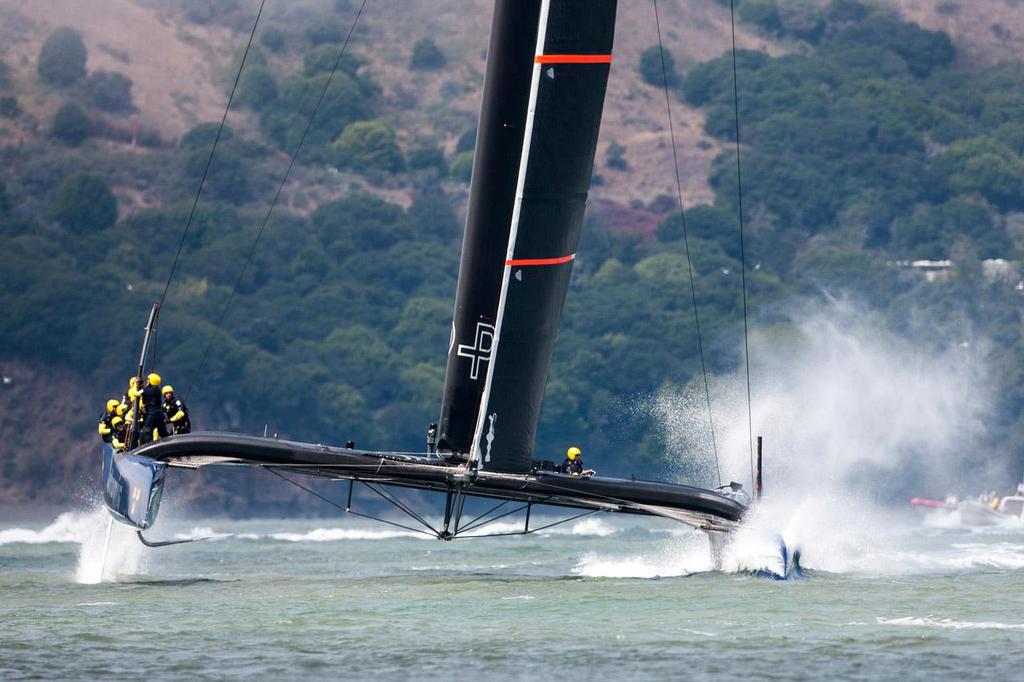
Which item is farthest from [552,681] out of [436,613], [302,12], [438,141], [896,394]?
[302,12]

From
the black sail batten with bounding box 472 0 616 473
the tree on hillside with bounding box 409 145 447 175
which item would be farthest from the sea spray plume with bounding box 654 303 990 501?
the black sail batten with bounding box 472 0 616 473

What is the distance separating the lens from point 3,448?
83.8m

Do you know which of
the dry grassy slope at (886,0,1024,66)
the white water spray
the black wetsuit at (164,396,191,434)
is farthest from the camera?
the dry grassy slope at (886,0,1024,66)

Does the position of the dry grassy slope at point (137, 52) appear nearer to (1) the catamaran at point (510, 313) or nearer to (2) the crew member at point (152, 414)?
(2) the crew member at point (152, 414)

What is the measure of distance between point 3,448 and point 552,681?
7061cm

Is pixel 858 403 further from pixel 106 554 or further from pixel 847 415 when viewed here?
pixel 106 554

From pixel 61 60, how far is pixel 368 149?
20.5m

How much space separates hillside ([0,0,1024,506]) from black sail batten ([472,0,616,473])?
183ft

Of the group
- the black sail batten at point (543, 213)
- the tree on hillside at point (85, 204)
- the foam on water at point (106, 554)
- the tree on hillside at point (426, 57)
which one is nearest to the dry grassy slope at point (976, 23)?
the tree on hillside at point (426, 57)

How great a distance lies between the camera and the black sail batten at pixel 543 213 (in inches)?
794

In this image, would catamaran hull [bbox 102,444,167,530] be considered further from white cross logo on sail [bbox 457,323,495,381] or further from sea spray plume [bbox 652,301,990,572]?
sea spray plume [bbox 652,301,990,572]

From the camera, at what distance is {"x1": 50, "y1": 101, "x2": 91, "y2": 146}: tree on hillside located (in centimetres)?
11331

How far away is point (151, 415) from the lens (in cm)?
2289

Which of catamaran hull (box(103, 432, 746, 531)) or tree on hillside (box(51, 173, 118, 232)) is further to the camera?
tree on hillside (box(51, 173, 118, 232))
